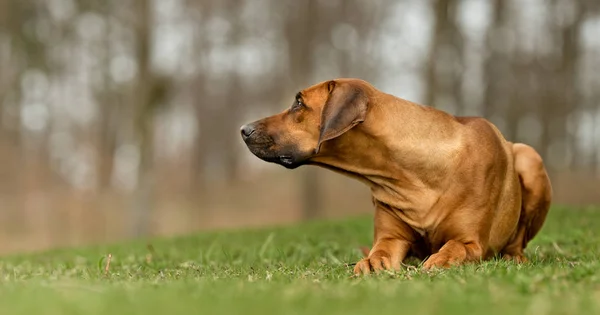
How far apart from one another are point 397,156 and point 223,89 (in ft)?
98.8

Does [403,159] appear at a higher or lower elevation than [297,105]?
lower

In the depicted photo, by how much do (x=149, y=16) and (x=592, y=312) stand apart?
51.3ft

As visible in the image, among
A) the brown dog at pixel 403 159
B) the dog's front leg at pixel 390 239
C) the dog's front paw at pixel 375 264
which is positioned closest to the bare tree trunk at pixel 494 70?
the brown dog at pixel 403 159

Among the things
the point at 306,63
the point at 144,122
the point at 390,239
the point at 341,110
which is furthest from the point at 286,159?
the point at 306,63

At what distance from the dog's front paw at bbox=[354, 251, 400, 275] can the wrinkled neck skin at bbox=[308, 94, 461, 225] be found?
461 mm

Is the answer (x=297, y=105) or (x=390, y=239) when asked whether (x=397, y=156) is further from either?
(x=297, y=105)

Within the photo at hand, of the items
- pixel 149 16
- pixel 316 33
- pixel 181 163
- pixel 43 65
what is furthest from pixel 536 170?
pixel 181 163

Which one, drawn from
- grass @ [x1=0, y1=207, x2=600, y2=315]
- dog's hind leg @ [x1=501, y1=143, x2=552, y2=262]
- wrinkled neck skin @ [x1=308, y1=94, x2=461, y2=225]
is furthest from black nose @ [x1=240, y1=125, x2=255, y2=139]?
dog's hind leg @ [x1=501, y1=143, x2=552, y2=262]

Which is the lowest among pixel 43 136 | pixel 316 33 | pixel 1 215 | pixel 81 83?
pixel 1 215

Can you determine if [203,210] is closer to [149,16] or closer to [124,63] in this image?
[124,63]

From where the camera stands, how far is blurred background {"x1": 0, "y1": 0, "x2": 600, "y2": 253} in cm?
2038

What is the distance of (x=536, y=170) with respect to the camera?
6.65 metres

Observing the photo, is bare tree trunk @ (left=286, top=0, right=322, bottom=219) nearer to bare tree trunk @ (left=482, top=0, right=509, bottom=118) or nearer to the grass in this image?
bare tree trunk @ (left=482, top=0, right=509, bottom=118)

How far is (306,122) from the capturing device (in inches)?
225
